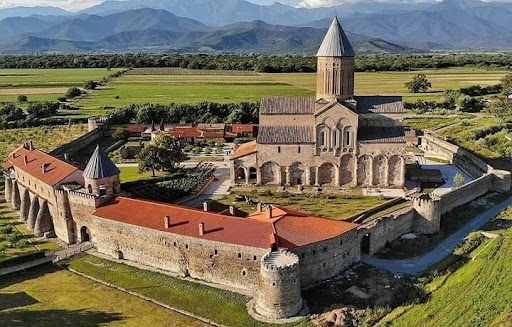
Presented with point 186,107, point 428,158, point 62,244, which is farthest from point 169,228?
point 186,107

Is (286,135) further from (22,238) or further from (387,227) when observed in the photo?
(22,238)

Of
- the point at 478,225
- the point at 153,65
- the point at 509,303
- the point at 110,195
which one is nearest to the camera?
the point at 509,303

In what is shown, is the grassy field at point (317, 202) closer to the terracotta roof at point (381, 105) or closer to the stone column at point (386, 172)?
the stone column at point (386, 172)

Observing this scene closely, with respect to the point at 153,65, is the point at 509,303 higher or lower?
lower

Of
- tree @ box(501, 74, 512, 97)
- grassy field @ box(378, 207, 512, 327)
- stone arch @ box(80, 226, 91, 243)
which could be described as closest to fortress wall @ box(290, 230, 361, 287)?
grassy field @ box(378, 207, 512, 327)

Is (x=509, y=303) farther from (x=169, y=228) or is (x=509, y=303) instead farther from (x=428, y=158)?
(x=428, y=158)

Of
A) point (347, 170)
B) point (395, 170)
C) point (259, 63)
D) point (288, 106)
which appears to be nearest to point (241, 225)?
point (347, 170)
